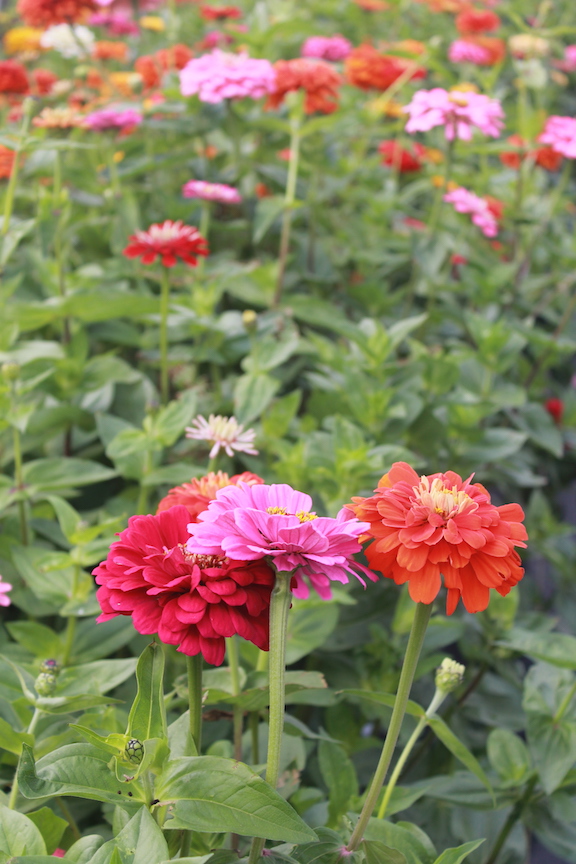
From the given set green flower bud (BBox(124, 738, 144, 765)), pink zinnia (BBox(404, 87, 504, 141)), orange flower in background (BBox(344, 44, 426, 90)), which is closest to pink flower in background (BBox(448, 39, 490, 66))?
orange flower in background (BBox(344, 44, 426, 90))

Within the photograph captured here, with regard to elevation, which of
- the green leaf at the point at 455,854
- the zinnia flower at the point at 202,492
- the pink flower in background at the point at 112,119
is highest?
the zinnia flower at the point at 202,492

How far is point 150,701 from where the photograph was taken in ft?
1.65

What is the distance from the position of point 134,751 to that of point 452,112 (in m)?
1.15

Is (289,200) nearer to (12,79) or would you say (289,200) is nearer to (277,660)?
(12,79)

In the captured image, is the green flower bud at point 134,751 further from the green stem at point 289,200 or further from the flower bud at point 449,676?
the green stem at point 289,200

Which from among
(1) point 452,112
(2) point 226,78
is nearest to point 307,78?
(2) point 226,78

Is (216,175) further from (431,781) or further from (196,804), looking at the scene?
(196,804)

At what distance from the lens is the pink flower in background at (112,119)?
1464 millimetres

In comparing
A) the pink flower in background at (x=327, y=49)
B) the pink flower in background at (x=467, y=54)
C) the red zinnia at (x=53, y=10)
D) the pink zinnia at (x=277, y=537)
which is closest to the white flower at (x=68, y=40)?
the red zinnia at (x=53, y=10)

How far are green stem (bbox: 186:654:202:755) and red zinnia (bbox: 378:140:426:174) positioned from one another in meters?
1.68

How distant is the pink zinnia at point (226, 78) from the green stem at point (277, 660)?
3.34 ft

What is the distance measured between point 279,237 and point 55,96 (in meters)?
0.53

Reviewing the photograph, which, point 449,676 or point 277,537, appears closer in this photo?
point 277,537

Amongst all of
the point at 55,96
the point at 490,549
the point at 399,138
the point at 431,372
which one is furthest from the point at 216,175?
the point at 490,549
